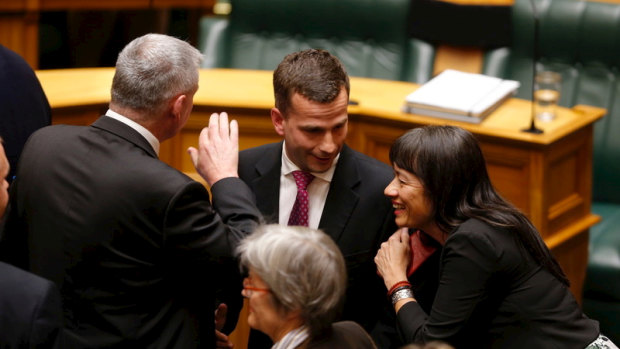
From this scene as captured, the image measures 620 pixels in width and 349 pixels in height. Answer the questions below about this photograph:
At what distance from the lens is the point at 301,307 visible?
2057 mm

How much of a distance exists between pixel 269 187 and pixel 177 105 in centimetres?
45

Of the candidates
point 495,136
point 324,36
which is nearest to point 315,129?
point 495,136

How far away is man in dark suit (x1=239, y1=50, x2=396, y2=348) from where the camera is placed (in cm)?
263

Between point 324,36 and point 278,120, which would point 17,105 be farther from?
point 324,36

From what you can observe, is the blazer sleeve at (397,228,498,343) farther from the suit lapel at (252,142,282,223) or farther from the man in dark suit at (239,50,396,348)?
the suit lapel at (252,142,282,223)

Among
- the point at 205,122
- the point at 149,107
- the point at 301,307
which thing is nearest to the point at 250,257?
the point at 301,307

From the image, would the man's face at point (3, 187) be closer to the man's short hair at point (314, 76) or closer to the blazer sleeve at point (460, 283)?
the man's short hair at point (314, 76)

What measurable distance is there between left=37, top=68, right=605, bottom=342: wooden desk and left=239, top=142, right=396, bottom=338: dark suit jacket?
0.95 m

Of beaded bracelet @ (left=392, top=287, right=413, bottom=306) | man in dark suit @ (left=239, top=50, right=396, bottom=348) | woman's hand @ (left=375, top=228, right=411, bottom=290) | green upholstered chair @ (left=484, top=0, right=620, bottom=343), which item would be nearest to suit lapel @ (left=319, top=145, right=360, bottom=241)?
man in dark suit @ (left=239, top=50, right=396, bottom=348)

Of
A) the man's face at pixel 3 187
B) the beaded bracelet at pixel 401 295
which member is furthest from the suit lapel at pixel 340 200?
the man's face at pixel 3 187

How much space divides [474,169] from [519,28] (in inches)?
114

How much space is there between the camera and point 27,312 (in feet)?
6.22

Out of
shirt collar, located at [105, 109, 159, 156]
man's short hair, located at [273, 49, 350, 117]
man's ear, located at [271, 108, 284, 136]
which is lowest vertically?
man's ear, located at [271, 108, 284, 136]

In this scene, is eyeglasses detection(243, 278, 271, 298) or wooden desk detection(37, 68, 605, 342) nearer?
eyeglasses detection(243, 278, 271, 298)
